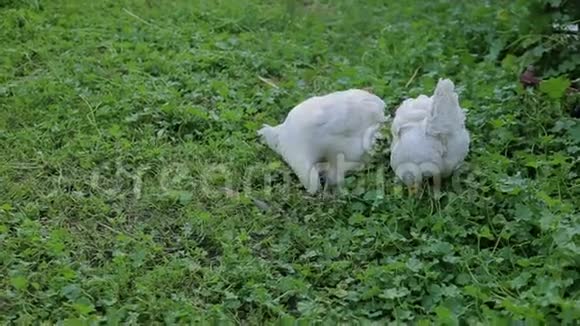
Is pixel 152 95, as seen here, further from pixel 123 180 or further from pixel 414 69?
pixel 414 69

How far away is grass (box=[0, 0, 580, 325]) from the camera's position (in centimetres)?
232

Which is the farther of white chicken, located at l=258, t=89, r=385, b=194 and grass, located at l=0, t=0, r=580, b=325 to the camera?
white chicken, located at l=258, t=89, r=385, b=194

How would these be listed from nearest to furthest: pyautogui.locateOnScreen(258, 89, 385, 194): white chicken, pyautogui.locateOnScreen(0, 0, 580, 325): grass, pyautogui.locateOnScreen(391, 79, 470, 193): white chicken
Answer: pyautogui.locateOnScreen(0, 0, 580, 325): grass
pyautogui.locateOnScreen(391, 79, 470, 193): white chicken
pyautogui.locateOnScreen(258, 89, 385, 194): white chicken

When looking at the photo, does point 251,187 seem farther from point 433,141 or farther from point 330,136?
point 433,141

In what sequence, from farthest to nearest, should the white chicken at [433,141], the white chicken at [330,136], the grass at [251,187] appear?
the white chicken at [330,136] → the white chicken at [433,141] → the grass at [251,187]

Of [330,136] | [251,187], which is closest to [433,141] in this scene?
[330,136]

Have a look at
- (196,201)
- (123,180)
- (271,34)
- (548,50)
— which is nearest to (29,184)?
(123,180)

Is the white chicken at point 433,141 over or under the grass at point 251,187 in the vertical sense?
over

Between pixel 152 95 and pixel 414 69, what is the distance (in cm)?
112

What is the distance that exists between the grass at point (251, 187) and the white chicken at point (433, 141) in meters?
0.09

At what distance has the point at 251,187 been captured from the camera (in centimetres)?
295

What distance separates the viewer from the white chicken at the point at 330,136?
2.84 metres

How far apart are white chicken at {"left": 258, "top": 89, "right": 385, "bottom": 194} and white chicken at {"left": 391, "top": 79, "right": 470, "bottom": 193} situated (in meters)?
0.15

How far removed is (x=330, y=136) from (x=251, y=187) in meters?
0.33
